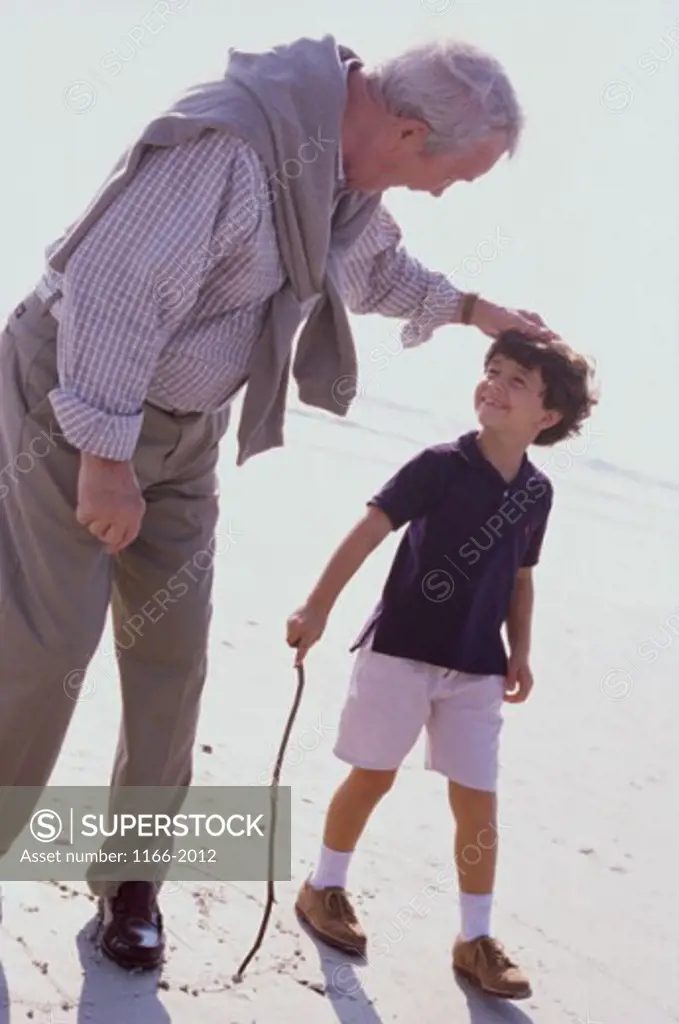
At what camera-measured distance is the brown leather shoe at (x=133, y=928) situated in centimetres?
292

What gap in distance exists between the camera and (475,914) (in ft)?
10.8

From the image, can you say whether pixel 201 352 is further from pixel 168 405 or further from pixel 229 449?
pixel 229 449

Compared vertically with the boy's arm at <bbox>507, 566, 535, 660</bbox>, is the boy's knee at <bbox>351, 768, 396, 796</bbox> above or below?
below

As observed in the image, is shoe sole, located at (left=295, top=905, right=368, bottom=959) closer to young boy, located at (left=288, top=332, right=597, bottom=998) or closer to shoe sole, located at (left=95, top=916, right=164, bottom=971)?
young boy, located at (left=288, top=332, right=597, bottom=998)

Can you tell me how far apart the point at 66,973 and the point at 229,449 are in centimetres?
731

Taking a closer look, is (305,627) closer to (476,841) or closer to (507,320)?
(476,841)

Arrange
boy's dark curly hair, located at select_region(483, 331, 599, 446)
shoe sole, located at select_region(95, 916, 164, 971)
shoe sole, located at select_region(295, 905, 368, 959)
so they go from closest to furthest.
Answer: shoe sole, located at select_region(95, 916, 164, 971)
shoe sole, located at select_region(295, 905, 368, 959)
boy's dark curly hair, located at select_region(483, 331, 599, 446)

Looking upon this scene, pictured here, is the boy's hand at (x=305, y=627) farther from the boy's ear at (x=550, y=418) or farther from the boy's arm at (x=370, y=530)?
the boy's ear at (x=550, y=418)

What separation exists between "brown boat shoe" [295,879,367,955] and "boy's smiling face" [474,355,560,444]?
3.67 ft

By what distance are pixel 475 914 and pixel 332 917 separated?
12.4 inches

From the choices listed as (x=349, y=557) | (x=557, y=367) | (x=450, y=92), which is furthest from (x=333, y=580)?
(x=450, y=92)

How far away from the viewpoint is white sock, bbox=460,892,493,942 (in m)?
3.30

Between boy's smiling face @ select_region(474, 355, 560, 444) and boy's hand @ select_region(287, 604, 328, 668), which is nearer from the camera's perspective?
boy's hand @ select_region(287, 604, 328, 668)

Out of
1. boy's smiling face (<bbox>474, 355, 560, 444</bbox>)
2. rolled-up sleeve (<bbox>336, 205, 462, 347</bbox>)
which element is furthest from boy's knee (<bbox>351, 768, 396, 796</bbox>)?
rolled-up sleeve (<bbox>336, 205, 462, 347</bbox>)
